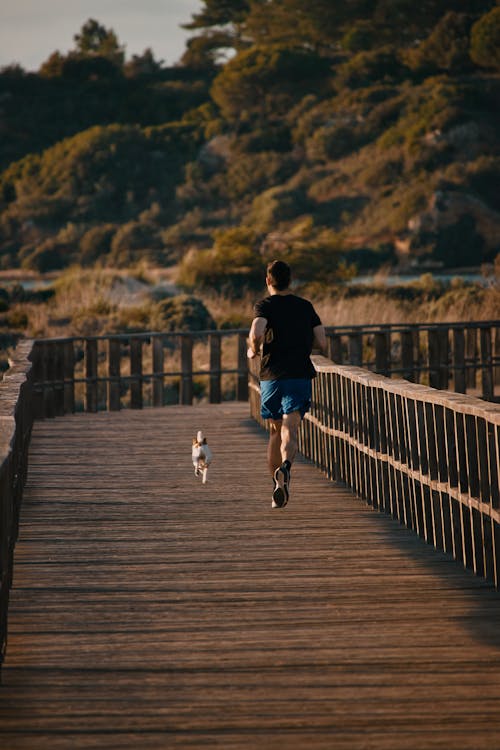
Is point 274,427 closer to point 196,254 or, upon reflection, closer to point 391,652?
point 391,652

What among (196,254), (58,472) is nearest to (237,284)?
(196,254)

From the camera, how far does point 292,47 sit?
333 ft

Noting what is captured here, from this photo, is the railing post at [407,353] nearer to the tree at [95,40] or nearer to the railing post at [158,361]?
the railing post at [158,361]

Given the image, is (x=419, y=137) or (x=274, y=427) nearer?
(x=274, y=427)

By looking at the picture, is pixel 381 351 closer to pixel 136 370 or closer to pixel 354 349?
pixel 354 349

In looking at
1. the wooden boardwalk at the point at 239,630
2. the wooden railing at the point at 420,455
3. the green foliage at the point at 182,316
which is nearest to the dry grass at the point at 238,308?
the green foliage at the point at 182,316

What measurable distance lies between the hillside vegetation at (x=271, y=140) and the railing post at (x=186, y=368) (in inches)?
1937

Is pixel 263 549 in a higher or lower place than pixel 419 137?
lower

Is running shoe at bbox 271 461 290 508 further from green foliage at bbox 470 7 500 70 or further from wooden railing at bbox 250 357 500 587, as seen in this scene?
green foliage at bbox 470 7 500 70

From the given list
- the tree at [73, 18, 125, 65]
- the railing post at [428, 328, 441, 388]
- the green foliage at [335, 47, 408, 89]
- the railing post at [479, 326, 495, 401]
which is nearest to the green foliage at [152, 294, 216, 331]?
the railing post at [479, 326, 495, 401]

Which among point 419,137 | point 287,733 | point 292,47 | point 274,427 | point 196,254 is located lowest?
point 287,733

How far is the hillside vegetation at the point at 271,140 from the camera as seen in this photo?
7862 centimetres

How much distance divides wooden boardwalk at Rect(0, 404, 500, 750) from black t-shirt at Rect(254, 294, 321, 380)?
1069 mm

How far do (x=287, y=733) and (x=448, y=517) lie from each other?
3.55 meters
